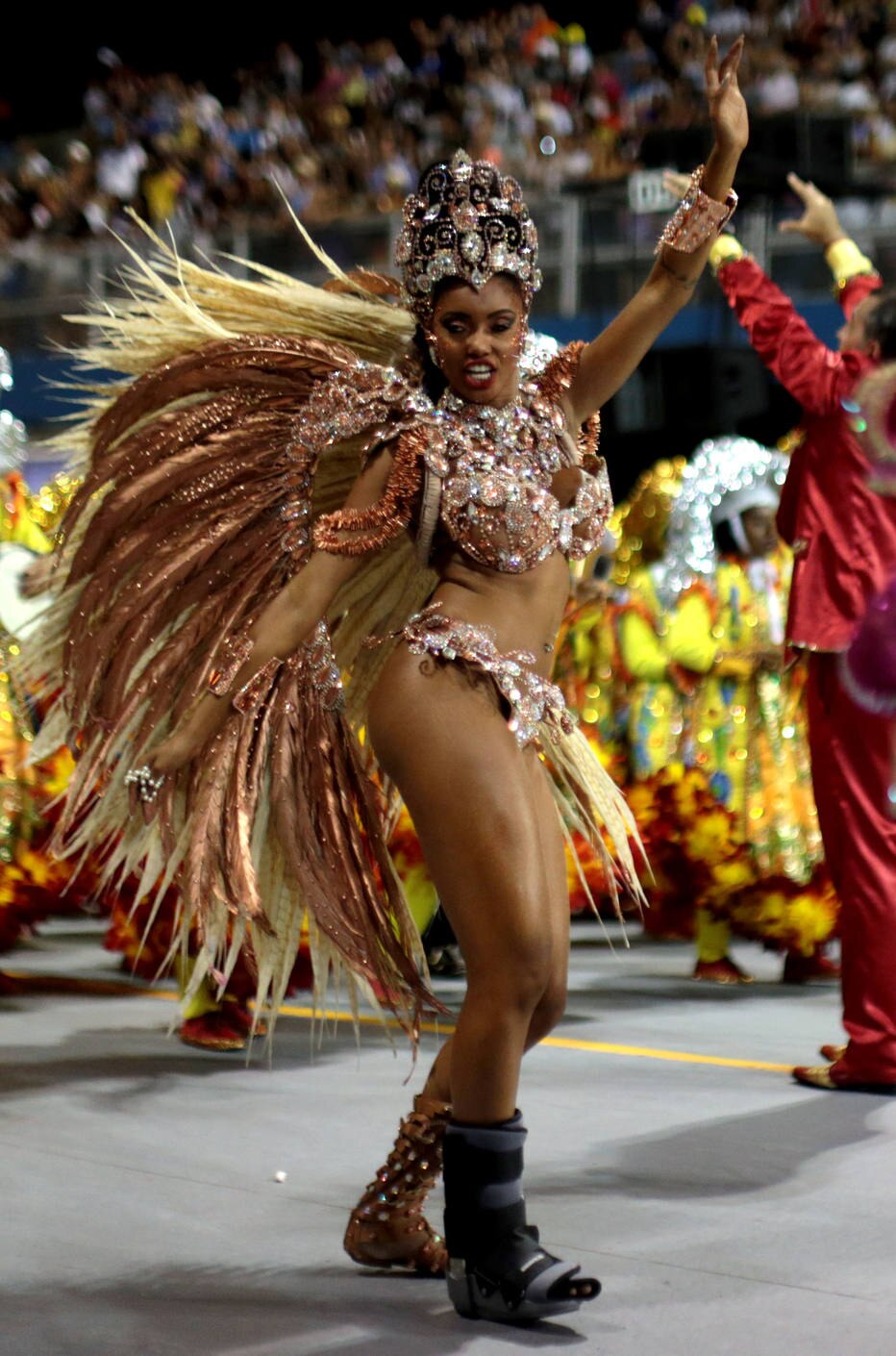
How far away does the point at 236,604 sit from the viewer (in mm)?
3123

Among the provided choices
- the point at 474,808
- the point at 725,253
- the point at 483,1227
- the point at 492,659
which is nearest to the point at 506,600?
the point at 492,659

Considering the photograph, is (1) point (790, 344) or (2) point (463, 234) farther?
(1) point (790, 344)

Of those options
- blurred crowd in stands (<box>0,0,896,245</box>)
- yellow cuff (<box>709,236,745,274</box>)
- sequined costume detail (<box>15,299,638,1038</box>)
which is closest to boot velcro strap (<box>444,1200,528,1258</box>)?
sequined costume detail (<box>15,299,638,1038</box>)

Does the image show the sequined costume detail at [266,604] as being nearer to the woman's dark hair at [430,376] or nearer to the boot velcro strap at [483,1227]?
the woman's dark hair at [430,376]

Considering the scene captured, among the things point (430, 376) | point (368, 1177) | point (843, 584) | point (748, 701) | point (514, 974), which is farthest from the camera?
point (748, 701)

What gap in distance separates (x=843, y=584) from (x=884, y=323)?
0.62 metres

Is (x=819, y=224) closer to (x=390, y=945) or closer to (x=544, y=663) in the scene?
(x=544, y=663)

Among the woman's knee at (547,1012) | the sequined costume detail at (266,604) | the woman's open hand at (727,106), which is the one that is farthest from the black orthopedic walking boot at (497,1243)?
the woman's open hand at (727,106)

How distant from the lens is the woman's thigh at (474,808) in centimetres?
274

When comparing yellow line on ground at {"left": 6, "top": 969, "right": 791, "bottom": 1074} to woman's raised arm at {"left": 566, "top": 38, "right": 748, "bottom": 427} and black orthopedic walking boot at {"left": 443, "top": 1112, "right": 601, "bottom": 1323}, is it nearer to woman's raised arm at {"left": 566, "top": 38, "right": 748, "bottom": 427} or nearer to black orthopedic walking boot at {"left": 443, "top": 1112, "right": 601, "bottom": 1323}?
black orthopedic walking boot at {"left": 443, "top": 1112, "right": 601, "bottom": 1323}

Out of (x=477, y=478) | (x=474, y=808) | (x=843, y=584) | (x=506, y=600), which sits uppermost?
(x=843, y=584)

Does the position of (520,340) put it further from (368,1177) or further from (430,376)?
(368,1177)

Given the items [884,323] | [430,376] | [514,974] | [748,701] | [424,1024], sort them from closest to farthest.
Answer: [514,974], [430,376], [884,323], [424,1024], [748,701]

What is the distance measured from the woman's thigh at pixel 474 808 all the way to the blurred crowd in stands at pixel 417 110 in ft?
26.5
